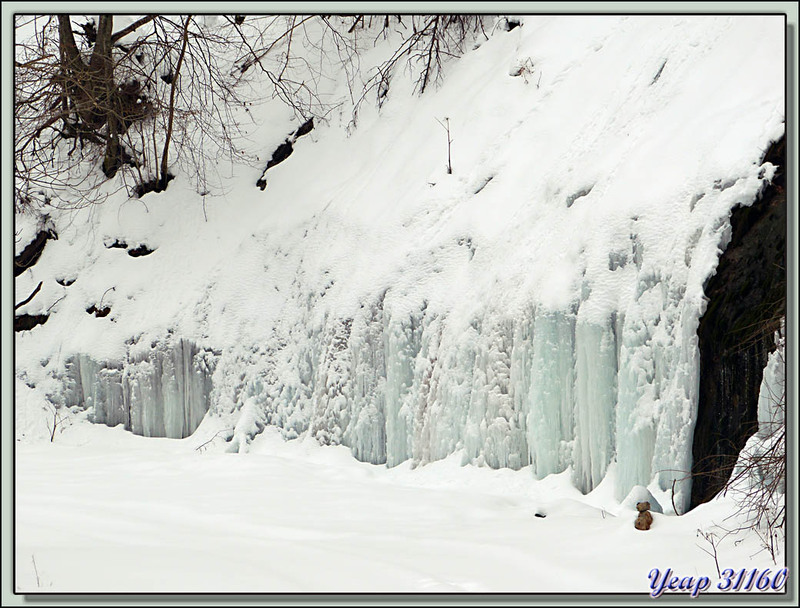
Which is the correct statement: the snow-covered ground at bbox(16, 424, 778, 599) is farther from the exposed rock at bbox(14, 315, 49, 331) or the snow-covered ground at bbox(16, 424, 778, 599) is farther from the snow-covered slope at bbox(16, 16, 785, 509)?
the exposed rock at bbox(14, 315, 49, 331)

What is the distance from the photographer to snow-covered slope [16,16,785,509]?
17.4 ft

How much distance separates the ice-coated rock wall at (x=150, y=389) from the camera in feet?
26.3

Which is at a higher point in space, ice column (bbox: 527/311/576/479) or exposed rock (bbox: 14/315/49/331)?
exposed rock (bbox: 14/315/49/331)

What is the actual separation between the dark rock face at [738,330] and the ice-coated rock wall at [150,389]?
4.63m

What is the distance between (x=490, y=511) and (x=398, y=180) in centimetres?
356

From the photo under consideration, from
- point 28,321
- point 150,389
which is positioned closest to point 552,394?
point 150,389

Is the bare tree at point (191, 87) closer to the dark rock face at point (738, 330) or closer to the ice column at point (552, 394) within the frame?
the ice column at point (552, 394)

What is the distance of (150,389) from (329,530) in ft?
12.6

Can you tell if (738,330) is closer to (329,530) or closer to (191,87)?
(329,530)

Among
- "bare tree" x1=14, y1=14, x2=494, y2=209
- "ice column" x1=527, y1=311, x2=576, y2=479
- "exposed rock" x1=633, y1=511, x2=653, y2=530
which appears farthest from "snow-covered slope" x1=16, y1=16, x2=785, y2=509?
"exposed rock" x1=633, y1=511, x2=653, y2=530

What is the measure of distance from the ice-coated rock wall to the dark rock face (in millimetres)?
4628

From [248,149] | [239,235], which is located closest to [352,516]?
[239,235]

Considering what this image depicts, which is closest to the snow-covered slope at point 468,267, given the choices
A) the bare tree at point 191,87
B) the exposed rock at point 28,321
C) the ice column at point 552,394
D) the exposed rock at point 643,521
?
the ice column at point 552,394

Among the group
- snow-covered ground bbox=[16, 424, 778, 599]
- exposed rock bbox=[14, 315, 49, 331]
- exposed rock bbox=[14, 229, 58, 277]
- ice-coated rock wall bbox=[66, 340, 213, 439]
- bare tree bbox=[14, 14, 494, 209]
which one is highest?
bare tree bbox=[14, 14, 494, 209]
